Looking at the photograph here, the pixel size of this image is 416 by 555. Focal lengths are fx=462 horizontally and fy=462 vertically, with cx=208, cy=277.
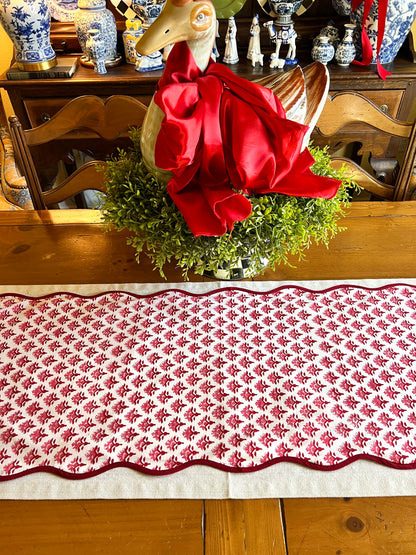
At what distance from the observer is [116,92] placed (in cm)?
160

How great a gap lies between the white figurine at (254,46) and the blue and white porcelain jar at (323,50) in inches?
7.3

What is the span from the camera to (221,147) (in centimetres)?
62

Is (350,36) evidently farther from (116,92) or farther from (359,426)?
(359,426)

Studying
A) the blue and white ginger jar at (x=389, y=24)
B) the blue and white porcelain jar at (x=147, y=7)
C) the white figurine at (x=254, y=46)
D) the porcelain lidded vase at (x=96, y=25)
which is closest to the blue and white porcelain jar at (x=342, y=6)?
the blue and white ginger jar at (x=389, y=24)

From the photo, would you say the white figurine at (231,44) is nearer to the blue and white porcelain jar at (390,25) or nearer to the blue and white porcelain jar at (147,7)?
the blue and white porcelain jar at (147,7)

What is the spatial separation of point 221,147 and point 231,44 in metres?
1.14

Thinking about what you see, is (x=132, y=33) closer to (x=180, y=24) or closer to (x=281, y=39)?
(x=281, y=39)

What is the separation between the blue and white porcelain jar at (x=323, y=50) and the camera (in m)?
1.55

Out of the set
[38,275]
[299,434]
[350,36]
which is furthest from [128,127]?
[350,36]

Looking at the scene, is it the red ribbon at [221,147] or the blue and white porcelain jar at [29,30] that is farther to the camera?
the blue and white porcelain jar at [29,30]

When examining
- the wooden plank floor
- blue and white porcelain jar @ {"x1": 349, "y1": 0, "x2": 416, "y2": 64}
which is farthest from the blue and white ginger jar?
the wooden plank floor

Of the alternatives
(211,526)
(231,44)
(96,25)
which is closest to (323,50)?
(231,44)

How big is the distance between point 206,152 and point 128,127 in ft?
1.56

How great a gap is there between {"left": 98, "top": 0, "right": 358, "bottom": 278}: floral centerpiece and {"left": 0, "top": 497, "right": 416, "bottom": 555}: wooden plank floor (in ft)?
1.07
